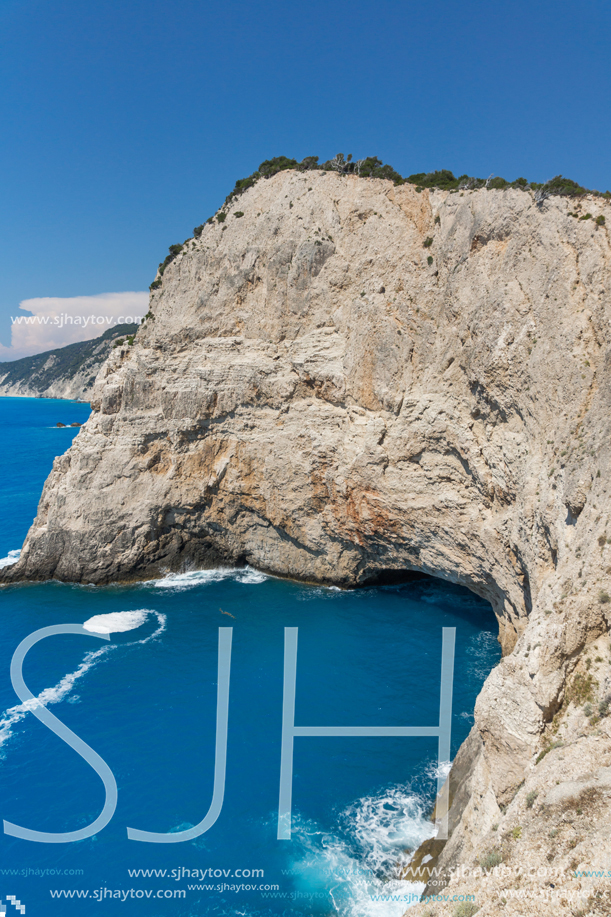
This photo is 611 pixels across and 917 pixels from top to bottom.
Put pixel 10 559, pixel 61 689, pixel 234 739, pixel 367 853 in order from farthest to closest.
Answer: pixel 10 559 → pixel 61 689 → pixel 234 739 → pixel 367 853

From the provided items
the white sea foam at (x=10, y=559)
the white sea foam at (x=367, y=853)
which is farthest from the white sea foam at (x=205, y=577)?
the white sea foam at (x=367, y=853)

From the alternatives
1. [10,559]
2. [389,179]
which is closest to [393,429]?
[389,179]

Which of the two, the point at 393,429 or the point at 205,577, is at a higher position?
the point at 393,429

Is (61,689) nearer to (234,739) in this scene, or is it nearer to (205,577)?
(234,739)

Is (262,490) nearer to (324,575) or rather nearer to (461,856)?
(324,575)

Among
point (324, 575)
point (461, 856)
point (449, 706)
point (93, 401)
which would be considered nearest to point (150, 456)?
point (93, 401)

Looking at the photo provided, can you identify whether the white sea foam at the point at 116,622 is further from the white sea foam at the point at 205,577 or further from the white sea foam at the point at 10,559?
the white sea foam at the point at 10,559

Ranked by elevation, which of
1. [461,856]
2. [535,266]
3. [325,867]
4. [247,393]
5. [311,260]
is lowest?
[325,867]
